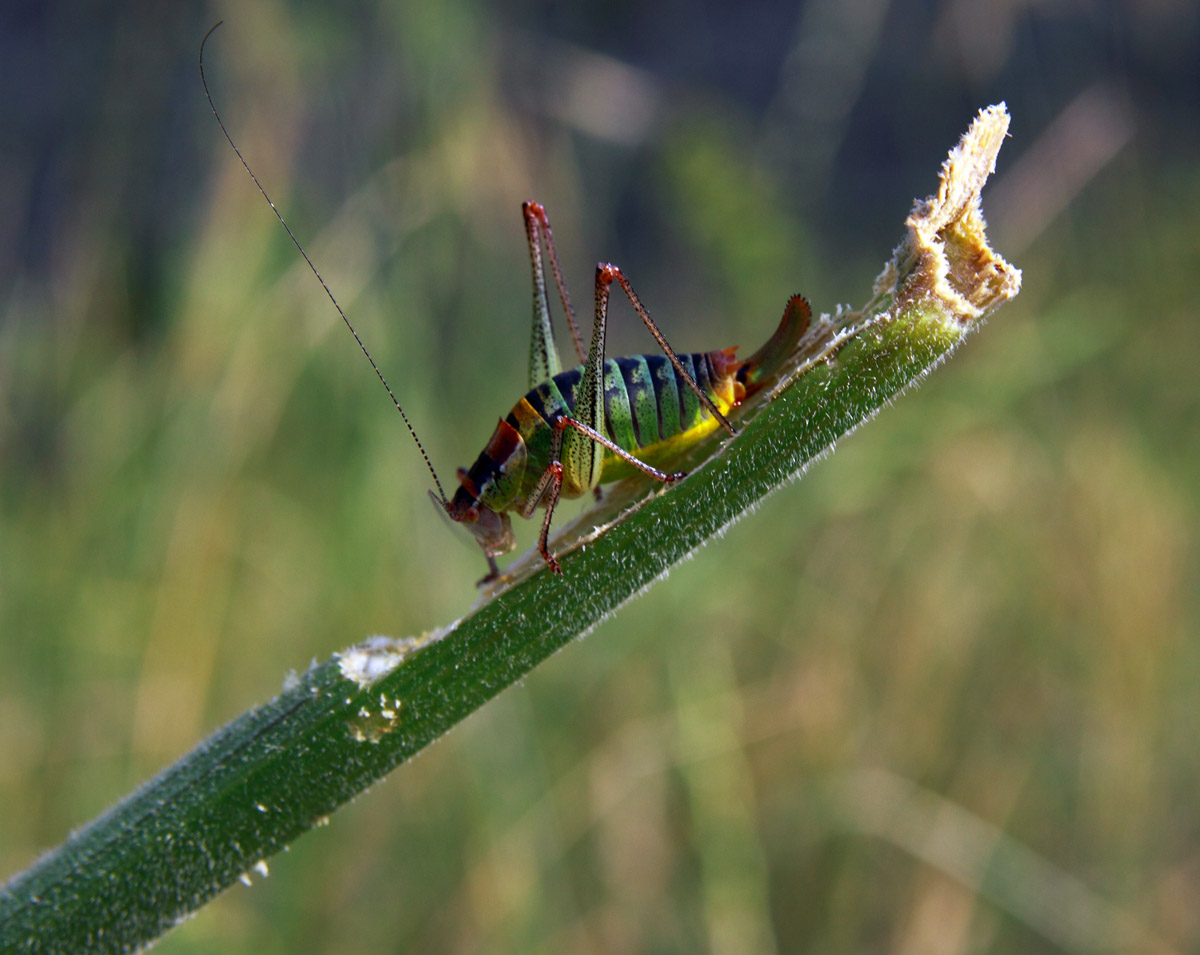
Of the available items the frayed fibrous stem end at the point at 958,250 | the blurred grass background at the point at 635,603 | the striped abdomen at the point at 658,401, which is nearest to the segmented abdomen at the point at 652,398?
the striped abdomen at the point at 658,401

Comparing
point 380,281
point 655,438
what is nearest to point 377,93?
point 380,281

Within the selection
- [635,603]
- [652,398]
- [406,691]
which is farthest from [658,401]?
[635,603]

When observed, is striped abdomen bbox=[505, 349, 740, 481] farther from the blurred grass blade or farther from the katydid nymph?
the blurred grass blade

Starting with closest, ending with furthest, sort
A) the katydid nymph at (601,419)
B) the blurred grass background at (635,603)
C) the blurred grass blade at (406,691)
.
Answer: the blurred grass blade at (406,691)
the katydid nymph at (601,419)
the blurred grass background at (635,603)

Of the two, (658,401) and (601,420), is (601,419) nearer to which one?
(601,420)

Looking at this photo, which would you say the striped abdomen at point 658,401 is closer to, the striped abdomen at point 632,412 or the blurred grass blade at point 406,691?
the striped abdomen at point 632,412

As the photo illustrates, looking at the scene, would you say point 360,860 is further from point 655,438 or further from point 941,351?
point 941,351

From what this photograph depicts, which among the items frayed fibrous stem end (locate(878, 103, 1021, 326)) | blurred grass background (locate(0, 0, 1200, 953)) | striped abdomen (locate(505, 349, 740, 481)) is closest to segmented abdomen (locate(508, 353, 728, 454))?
striped abdomen (locate(505, 349, 740, 481))

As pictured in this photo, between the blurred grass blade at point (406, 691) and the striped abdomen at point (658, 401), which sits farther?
the striped abdomen at point (658, 401)
